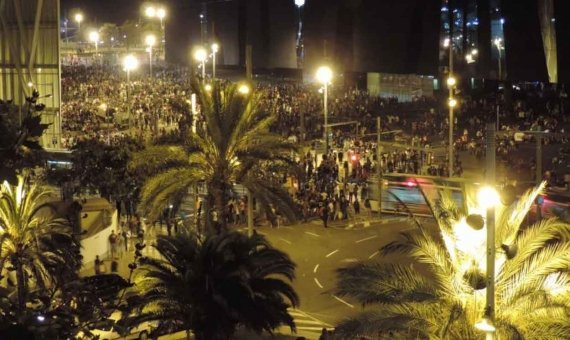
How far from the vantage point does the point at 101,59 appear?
11150 centimetres

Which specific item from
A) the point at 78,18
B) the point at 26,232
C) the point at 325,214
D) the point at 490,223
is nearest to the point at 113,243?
the point at 325,214

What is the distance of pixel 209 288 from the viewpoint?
13.0 metres

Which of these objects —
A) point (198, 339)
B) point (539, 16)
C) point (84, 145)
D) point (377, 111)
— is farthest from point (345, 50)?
point (198, 339)

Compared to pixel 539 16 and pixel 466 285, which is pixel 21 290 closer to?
pixel 466 285

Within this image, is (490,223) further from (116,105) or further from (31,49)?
(116,105)

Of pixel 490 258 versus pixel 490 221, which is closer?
pixel 490 221

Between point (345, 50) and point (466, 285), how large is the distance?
159ft

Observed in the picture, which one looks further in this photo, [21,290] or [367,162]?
[367,162]

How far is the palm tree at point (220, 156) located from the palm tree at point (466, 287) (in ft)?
25.9

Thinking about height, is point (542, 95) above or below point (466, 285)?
above

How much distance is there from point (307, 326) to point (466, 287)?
7.58 m

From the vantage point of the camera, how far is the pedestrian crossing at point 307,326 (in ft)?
59.1

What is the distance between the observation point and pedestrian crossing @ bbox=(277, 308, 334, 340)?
1802 cm

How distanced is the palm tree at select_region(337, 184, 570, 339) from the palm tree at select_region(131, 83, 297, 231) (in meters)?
7.90
